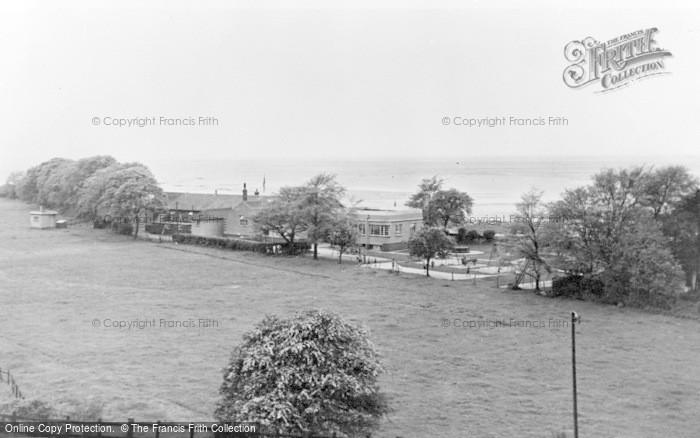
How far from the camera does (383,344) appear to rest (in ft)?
76.0

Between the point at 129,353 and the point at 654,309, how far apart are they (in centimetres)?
2208

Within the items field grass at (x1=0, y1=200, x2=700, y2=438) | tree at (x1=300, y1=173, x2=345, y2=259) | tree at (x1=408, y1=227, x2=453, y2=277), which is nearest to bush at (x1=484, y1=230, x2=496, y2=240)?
tree at (x1=300, y1=173, x2=345, y2=259)

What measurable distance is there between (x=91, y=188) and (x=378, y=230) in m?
23.9

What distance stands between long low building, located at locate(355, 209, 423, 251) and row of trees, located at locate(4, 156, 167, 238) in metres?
16.9

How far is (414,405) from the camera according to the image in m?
17.2

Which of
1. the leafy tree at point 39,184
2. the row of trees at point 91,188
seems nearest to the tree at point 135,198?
the row of trees at point 91,188

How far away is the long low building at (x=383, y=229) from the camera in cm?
4581

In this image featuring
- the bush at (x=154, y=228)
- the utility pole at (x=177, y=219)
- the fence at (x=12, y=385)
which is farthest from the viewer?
the bush at (x=154, y=228)

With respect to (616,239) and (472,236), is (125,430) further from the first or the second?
(472,236)

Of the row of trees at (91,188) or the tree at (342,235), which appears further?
the row of trees at (91,188)

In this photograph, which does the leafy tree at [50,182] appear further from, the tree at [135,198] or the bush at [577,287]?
the bush at [577,287]

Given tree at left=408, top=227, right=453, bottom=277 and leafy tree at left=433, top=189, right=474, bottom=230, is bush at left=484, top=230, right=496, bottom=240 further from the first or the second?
tree at left=408, top=227, right=453, bottom=277

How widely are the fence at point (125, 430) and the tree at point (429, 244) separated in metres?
22.9

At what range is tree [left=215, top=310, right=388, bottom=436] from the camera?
41.7 ft
